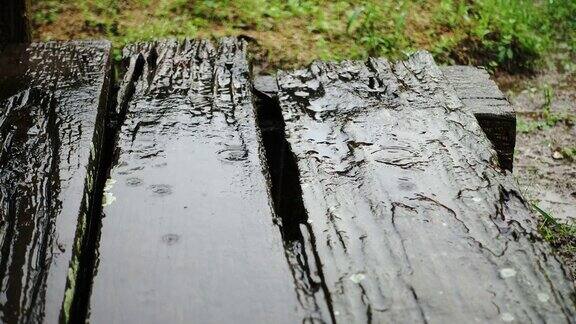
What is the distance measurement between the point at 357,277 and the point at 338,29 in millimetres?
4453

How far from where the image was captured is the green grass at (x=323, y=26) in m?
4.89

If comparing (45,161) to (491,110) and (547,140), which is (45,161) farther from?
(547,140)

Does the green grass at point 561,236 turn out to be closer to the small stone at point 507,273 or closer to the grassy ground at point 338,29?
the grassy ground at point 338,29

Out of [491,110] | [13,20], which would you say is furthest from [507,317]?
[13,20]

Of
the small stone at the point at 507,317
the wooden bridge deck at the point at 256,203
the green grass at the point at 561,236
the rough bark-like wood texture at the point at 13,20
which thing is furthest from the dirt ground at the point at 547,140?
the rough bark-like wood texture at the point at 13,20

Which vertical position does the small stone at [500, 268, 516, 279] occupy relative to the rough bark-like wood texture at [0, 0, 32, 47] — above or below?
below

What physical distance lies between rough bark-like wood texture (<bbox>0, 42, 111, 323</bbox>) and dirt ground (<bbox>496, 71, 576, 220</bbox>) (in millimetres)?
3475

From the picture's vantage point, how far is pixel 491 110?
6.50 feet

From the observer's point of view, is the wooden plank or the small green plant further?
the small green plant

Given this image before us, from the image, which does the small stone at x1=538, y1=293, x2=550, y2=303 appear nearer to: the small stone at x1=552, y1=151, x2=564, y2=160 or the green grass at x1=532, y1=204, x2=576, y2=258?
the green grass at x1=532, y1=204, x2=576, y2=258

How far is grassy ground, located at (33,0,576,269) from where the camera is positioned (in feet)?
16.0

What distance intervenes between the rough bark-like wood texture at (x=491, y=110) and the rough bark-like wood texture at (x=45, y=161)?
1.30 m

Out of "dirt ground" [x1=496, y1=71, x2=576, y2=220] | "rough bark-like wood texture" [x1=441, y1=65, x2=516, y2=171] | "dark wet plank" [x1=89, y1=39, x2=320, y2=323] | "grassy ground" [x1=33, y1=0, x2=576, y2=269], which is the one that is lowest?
"dirt ground" [x1=496, y1=71, x2=576, y2=220]

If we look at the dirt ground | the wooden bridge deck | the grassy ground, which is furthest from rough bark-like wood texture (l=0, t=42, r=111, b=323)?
the dirt ground
